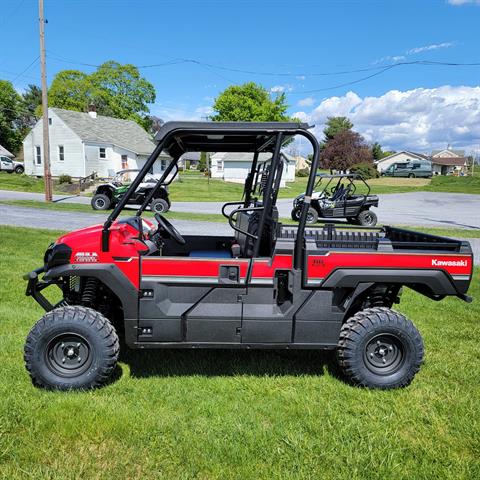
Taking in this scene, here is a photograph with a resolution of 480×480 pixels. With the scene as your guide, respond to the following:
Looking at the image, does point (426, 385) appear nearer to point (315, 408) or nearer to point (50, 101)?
point (315, 408)

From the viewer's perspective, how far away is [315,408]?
3.27 metres

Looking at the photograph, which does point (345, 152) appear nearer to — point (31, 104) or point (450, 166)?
point (450, 166)

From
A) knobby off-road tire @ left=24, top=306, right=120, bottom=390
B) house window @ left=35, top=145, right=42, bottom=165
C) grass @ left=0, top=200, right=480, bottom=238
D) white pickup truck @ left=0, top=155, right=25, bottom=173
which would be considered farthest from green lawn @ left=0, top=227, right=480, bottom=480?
white pickup truck @ left=0, top=155, right=25, bottom=173

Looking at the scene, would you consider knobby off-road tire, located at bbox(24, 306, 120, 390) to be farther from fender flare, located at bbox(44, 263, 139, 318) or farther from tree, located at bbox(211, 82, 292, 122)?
tree, located at bbox(211, 82, 292, 122)

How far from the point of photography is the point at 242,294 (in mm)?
3447

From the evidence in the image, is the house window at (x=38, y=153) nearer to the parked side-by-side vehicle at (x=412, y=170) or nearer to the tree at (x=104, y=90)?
the tree at (x=104, y=90)

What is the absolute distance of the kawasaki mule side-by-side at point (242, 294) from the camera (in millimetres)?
3355

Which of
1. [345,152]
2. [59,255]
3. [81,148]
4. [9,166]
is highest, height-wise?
[345,152]


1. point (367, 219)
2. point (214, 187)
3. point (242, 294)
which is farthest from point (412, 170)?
point (242, 294)

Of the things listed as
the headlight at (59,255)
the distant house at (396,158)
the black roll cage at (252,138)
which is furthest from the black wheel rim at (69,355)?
the distant house at (396,158)

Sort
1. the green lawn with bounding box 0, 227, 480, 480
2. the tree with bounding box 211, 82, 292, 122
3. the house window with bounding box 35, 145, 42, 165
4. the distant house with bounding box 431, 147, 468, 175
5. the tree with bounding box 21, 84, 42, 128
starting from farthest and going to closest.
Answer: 1. the distant house with bounding box 431, 147, 468, 175
2. the tree with bounding box 21, 84, 42, 128
3. the tree with bounding box 211, 82, 292, 122
4. the house window with bounding box 35, 145, 42, 165
5. the green lawn with bounding box 0, 227, 480, 480

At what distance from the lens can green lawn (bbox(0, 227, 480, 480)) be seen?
263 cm

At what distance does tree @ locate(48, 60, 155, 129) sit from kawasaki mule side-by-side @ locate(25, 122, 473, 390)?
5092cm

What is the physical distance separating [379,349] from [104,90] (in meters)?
53.3
